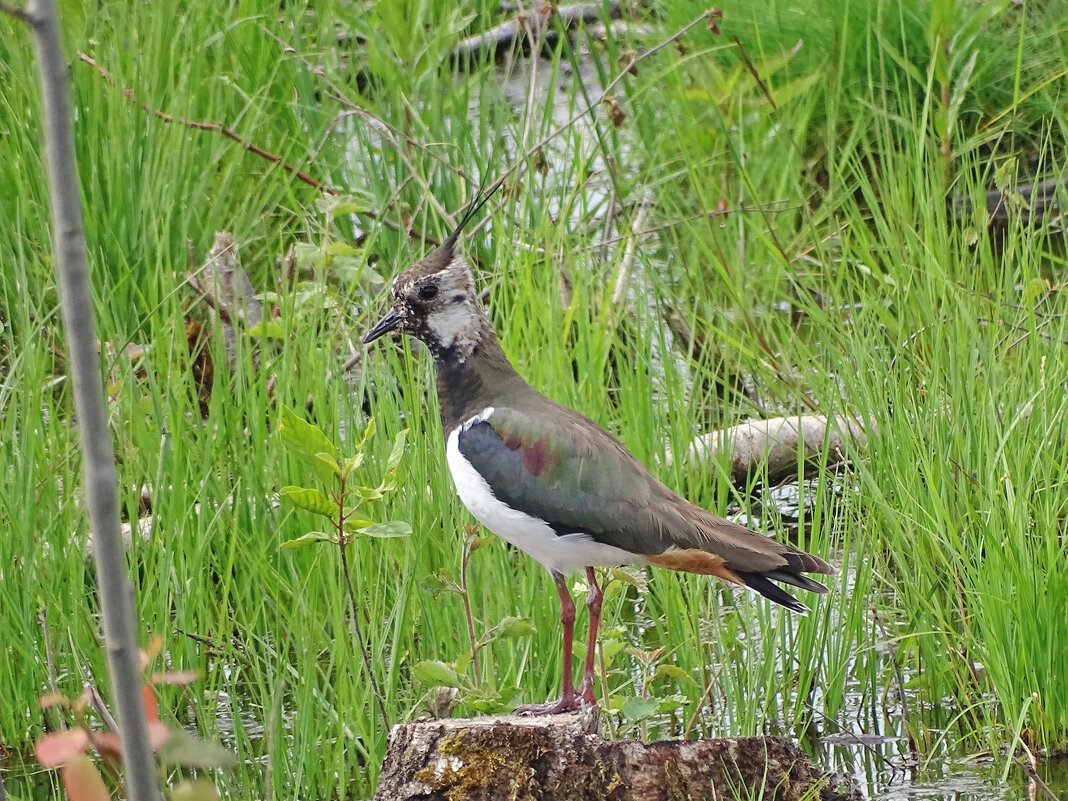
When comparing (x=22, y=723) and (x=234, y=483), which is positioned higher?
(x=234, y=483)

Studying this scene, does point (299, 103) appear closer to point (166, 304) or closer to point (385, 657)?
point (166, 304)

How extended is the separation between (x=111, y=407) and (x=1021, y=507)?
90.3 inches

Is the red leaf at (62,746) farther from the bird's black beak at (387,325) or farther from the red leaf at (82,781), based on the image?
the bird's black beak at (387,325)

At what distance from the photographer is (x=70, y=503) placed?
11.2 ft

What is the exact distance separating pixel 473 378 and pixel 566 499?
0.38 meters

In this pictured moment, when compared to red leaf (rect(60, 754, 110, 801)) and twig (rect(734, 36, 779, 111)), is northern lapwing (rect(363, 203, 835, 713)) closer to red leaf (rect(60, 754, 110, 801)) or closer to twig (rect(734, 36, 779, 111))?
twig (rect(734, 36, 779, 111))

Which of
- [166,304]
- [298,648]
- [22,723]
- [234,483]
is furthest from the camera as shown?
[166,304]

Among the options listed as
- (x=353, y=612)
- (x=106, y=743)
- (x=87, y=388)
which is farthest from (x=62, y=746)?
(x=353, y=612)

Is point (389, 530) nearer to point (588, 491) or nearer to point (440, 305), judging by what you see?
point (588, 491)

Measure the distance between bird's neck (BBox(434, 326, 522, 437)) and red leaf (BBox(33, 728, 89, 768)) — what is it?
1880 mm

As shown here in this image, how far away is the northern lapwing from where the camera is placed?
9.38 feet

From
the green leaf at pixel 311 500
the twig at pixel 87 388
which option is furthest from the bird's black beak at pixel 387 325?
the twig at pixel 87 388

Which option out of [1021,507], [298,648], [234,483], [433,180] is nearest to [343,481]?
[298,648]

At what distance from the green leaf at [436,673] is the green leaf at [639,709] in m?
0.34
